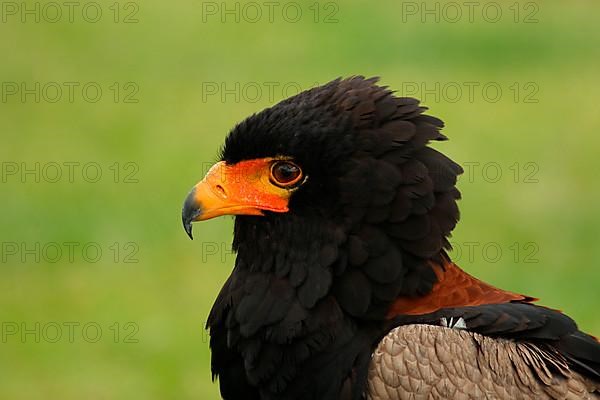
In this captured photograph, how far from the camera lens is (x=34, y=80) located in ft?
53.3

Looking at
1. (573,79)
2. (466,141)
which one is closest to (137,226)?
(466,141)

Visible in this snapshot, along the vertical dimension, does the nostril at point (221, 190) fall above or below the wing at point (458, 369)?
above

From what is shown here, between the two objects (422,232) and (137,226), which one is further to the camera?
(137,226)

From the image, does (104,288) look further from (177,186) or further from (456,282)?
(456,282)

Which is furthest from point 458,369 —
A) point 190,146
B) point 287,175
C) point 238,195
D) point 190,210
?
point 190,146

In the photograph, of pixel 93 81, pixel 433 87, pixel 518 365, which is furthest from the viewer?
pixel 93 81

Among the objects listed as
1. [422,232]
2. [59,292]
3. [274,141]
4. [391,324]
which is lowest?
[59,292]

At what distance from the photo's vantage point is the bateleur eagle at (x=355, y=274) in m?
5.48

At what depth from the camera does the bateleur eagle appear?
5480mm

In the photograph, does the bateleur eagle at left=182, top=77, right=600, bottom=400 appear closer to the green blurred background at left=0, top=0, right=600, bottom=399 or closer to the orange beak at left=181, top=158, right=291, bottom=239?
the orange beak at left=181, top=158, right=291, bottom=239

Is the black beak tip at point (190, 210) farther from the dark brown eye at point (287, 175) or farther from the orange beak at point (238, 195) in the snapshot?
the dark brown eye at point (287, 175)

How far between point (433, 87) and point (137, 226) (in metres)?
4.78

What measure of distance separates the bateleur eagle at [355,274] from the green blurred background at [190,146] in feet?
13.6

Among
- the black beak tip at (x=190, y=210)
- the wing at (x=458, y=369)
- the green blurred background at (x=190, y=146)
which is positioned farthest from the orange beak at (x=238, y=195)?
the green blurred background at (x=190, y=146)
